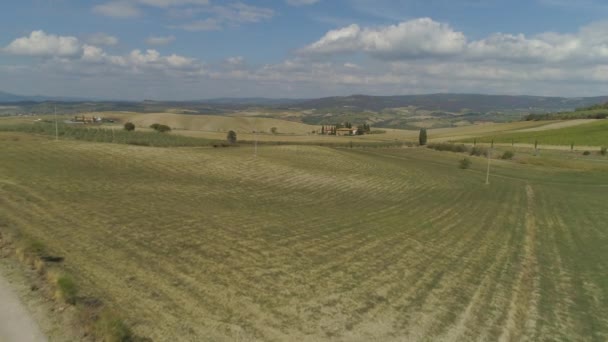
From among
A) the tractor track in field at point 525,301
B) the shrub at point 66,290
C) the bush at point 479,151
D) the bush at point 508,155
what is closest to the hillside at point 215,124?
the bush at point 479,151

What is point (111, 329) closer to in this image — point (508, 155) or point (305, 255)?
point (305, 255)

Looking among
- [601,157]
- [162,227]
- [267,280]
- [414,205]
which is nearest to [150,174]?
[162,227]

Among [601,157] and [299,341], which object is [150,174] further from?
[601,157]

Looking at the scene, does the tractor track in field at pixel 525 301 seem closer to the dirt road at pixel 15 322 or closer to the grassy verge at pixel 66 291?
the grassy verge at pixel 66 291

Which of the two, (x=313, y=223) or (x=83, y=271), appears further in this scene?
(x=313, y=223)

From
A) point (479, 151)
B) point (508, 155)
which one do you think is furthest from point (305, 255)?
point (479, 151)
